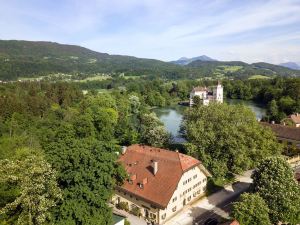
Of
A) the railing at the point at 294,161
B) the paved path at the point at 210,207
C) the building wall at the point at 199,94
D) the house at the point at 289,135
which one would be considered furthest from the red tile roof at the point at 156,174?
the building wall at the point at 199,94

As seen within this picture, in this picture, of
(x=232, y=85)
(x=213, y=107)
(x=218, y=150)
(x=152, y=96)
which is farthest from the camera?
(x=232, y=85)

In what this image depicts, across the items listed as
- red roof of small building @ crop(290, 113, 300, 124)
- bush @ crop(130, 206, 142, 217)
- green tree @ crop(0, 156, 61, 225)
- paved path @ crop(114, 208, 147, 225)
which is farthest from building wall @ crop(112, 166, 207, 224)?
red roof of small building @ crop(290, 113, 300, 124)

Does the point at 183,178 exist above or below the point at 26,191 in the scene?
below

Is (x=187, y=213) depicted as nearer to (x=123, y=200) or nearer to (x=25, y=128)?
(x=123, y=200)

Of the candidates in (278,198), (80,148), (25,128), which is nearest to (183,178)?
(278,198)

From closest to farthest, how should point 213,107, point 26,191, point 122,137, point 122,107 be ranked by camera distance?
point 26,191 → point 213,107 → point 122,137 → point 122,107

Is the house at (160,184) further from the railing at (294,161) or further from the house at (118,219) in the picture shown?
the railing at (294,161)

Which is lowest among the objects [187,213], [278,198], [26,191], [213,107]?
[187,213]

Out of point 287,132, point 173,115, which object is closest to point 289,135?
point 287,132
